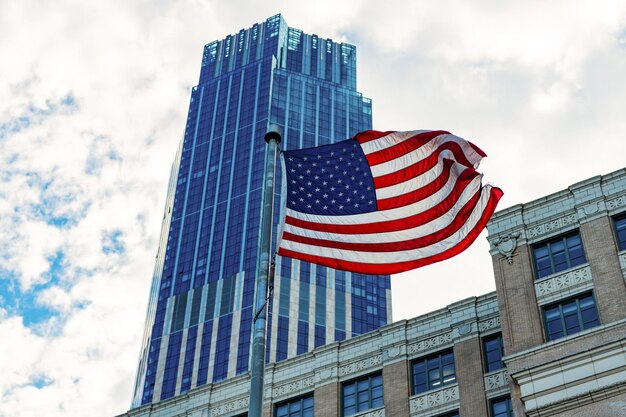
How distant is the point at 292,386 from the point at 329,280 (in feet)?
423

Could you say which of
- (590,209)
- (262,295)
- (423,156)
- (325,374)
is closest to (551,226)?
(590,209)

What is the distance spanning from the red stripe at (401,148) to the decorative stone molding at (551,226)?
10.6 meters

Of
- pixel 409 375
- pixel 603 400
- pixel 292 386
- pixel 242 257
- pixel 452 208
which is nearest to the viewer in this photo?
pixel 452 208

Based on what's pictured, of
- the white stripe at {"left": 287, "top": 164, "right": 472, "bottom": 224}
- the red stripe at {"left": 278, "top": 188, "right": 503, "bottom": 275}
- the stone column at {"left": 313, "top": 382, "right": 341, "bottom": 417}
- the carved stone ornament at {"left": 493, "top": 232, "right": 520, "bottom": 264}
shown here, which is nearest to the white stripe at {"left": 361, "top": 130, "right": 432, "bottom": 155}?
the white stripe at {"left": 287, "top": 164, "right": 472, "bottom": 224}

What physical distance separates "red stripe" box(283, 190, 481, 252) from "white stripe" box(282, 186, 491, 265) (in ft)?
0.35

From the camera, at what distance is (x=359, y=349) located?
48156 millimetres

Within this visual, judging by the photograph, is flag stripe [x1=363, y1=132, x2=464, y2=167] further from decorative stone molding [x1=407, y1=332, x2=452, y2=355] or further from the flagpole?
decorative stone molding [x1=407, y1=332, x2=452, y2=355]

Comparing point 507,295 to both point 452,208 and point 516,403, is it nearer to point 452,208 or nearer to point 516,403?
point 516,403

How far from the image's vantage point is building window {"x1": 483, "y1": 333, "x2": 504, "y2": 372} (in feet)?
143

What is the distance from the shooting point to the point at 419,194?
3366 cm

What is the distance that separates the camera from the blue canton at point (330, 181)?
30.7 meters

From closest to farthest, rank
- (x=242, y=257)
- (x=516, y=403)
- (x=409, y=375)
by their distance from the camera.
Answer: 1. (x=516, y=403)
2. (x=409, y=375)
3. (x=242, y=257)

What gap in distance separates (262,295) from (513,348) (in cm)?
1788

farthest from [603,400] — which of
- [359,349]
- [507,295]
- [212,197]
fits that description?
[212,197]
